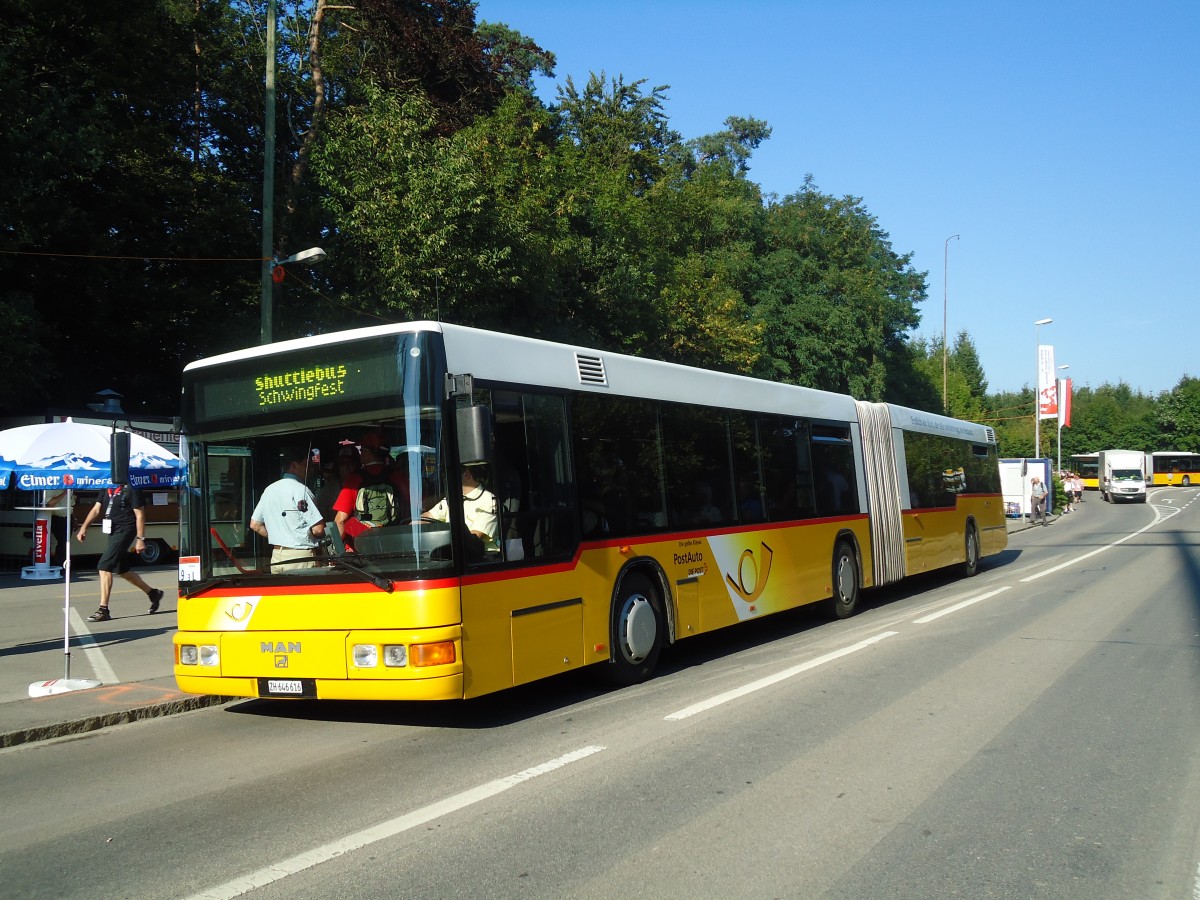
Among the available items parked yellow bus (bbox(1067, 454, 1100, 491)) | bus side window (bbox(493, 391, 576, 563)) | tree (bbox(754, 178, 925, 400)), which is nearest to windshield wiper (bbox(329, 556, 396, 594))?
bus side window (bbox(493, 391, 576, 563))

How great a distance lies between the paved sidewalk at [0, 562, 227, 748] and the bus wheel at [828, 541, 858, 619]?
812cm

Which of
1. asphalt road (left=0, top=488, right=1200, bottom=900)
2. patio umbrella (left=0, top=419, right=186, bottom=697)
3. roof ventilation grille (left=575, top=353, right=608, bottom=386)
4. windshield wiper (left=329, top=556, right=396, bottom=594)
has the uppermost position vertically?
roof ventilation grille (left=575, top=353, right=608, bottom=386)

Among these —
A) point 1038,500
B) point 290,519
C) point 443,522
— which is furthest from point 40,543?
point 1038,500

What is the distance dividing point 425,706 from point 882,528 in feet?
28.9

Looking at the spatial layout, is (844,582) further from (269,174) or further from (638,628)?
(269,174)

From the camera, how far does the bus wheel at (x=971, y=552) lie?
19.9 m

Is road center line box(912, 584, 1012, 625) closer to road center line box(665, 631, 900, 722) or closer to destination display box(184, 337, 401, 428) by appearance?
road center line box(665, 631, 900, 722)

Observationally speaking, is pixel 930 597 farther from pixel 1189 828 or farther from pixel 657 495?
pixel 1189 828

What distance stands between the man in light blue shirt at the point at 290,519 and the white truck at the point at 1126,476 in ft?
228

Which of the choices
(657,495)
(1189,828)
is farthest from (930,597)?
(1189,828)

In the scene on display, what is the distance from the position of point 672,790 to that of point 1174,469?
317 ft

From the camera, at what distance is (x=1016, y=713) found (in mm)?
7781

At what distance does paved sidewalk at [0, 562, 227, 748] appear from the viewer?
788cm

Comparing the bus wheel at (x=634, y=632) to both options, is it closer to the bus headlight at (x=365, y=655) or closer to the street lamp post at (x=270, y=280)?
the bus headlight at (x=365, y=655)
